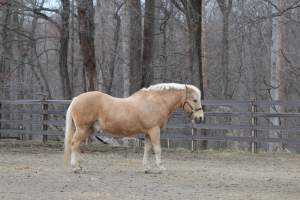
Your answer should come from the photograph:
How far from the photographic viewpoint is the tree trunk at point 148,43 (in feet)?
72.8

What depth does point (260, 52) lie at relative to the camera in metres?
35.5

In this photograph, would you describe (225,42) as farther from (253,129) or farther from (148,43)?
(253,129)

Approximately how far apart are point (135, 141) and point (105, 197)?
416 inches

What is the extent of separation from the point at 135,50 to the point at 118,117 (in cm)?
954

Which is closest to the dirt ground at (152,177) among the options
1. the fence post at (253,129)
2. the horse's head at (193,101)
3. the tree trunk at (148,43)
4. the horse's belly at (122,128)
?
the fence post at (253,129)

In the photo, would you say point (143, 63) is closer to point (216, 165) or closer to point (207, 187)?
point (216, 165)

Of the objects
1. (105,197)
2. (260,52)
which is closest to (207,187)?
(105,197)

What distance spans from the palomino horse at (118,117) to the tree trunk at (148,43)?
10.2m

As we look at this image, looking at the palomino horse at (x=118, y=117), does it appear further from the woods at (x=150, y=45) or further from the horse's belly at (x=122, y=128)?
the woods at (x=150, y=45)

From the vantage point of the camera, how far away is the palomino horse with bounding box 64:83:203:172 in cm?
1149

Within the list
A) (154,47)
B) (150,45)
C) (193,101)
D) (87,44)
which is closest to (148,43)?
(150,45)

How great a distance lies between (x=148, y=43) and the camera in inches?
901

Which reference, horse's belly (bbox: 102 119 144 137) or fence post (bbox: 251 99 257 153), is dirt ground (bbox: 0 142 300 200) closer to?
fence post (bbox: 251 99 257 153)

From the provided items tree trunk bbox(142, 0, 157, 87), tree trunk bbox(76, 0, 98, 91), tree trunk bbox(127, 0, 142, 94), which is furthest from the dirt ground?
tree trunk bbox(142, 0, 157, 87)
